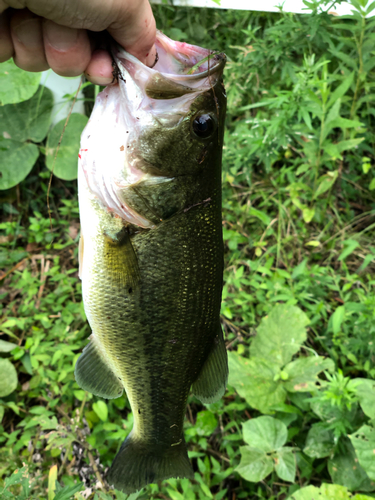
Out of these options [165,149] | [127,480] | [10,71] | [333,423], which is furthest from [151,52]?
[10,71]

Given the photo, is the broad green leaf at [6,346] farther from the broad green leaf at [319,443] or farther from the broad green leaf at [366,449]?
the broad green leaf at [366,449]

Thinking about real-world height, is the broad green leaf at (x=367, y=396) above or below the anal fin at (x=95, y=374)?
below

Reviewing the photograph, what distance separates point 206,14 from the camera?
324 cm

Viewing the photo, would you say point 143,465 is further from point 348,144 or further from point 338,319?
point 348,144

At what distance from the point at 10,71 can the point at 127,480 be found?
116 inches

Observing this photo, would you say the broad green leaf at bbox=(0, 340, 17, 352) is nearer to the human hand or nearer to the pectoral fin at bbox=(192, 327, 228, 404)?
the pectoral fin at bbox=(192, 327, 228, 404)

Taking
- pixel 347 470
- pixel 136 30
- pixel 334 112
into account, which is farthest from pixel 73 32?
pixel 347 470

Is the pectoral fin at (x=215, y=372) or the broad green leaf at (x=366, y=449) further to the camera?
the broad green leaf at (x=366, y=449)

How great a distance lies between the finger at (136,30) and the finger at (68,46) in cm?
10

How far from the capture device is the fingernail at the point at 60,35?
1094 mm

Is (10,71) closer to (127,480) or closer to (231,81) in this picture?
(231,81)

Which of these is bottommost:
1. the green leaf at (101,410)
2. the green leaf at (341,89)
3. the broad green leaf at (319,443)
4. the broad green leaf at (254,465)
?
the broad green leaf at (319,443)

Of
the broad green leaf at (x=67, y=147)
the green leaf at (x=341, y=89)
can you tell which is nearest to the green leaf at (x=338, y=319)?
the green leaf at (x=341, y=89)

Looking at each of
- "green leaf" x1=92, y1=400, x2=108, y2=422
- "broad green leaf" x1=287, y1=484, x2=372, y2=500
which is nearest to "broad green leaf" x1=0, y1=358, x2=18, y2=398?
"green leaf" x1=92, y1=400, x2=108, y2=422
